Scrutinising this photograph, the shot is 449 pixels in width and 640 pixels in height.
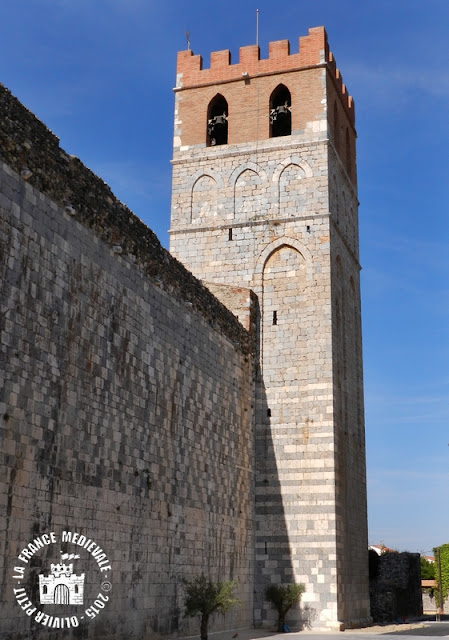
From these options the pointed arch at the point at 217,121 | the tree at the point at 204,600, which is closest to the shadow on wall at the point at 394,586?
the tree at the point at 204,600

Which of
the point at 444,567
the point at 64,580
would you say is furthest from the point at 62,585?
the point at 444,567

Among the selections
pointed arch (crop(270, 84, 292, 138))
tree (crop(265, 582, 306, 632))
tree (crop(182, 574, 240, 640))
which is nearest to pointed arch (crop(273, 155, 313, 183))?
pointed arch (crop(270, 84, 292, 138))

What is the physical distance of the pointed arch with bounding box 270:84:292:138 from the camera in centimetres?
1836

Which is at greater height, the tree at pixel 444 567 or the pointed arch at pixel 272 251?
the pointed arch at pixel 272 251

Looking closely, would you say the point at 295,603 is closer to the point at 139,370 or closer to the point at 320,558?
the point at 320,558

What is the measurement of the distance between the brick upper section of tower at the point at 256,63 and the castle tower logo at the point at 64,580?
13.3 metres

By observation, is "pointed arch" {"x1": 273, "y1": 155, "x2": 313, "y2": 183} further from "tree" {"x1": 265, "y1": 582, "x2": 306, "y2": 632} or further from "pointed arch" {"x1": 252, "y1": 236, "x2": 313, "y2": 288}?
"tree" {"x1": 265, "y1": 582, "x2": 306, "y2": 632}

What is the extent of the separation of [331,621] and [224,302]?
22.7 ft

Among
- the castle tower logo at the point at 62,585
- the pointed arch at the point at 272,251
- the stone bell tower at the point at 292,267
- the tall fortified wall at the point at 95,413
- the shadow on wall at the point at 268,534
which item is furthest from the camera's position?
the pointed arch at the point at 272,251

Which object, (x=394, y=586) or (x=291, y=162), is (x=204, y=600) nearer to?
(x=291, y=162)

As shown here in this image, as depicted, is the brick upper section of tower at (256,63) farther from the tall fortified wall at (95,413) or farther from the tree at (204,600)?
the tree at (204,600)

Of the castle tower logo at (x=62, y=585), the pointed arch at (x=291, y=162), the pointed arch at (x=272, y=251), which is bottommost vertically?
the castle tower logo at (x=62, y=585)

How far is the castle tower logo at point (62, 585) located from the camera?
809cm

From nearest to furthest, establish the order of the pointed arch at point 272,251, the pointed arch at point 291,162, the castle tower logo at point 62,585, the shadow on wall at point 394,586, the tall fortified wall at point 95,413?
1. the tall fortified wall at point 95,413
2. the castle tower logo at point 62,585
3. the pointed arch at point 272,251
4. the pointed arch at point 291,162
5. the shadow on wall at point 394,586
